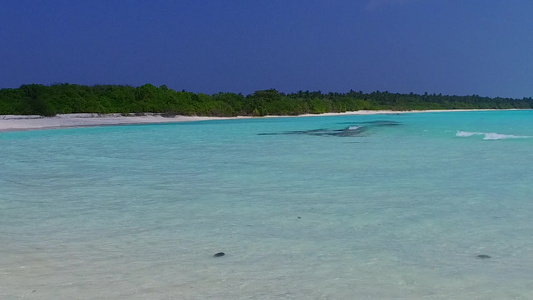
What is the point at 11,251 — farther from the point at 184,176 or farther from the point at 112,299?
the point at 184,176

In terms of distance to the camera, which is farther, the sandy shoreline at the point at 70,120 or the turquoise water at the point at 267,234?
the sandy shoreline at the point at 70,120

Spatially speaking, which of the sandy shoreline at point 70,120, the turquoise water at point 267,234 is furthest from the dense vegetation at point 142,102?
the turquoise water at point 267,234

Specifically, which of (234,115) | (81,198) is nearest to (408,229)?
(81,198)

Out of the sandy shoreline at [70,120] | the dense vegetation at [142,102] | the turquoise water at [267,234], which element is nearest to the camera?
the turquoise water at [267,234]

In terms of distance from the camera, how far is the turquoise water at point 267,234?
303 cm

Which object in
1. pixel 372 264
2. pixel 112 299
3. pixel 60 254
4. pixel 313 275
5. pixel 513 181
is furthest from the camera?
pixel 513 181

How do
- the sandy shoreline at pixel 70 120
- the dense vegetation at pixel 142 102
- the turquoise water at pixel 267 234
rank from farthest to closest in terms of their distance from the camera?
the dense vegetation at pixel 142 102 → the sandy shoreline at pixel 70 120 → the turquoise water at pixel 267 234

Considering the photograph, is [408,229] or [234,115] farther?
[234,115]

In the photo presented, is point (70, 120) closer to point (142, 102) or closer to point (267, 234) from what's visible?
point (142, 102)

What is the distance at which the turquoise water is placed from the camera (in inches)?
119

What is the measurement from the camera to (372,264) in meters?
3.44

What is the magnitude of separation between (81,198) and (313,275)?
152 inches

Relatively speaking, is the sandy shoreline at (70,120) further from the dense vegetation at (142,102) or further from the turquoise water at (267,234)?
the turquoise water at (267,234)

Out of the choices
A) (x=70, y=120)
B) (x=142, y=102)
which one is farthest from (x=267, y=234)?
(x=142, y=102)
